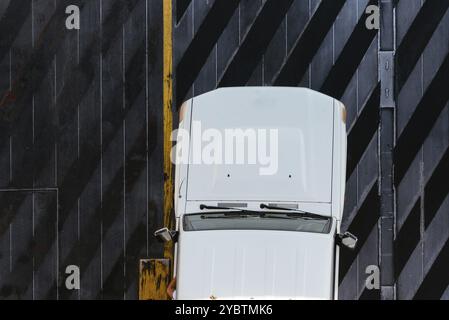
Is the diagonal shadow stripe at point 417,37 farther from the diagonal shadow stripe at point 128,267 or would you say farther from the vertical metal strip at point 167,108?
the diagonal shadow stripe at point 128,267

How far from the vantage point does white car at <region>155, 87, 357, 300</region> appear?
5.89m

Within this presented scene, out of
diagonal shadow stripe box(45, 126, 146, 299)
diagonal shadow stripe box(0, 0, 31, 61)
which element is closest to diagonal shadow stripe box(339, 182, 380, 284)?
diagonal shadow stripe box(45, 126, 146, 299)

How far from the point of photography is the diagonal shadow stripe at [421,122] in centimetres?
755

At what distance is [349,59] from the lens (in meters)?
7.60

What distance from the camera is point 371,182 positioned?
7.61m

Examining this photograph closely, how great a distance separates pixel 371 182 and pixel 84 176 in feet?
10.2

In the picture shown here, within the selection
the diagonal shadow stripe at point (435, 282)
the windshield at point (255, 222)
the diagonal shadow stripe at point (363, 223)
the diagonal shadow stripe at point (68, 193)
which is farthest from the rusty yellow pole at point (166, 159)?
the diagonal shadow stripe at point (435, 282)

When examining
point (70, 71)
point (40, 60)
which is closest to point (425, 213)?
point (70, 71)

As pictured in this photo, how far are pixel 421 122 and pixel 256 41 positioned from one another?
197cm

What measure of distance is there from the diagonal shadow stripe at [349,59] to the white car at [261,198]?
3.03 ft

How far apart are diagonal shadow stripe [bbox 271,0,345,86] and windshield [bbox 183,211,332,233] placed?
1.84 m

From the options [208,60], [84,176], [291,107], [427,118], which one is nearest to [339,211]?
[291,107]

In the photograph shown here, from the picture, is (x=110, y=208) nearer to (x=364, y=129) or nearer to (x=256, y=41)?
(x=256, y=41)

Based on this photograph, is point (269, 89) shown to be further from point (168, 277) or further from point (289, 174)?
point (168, 277)
